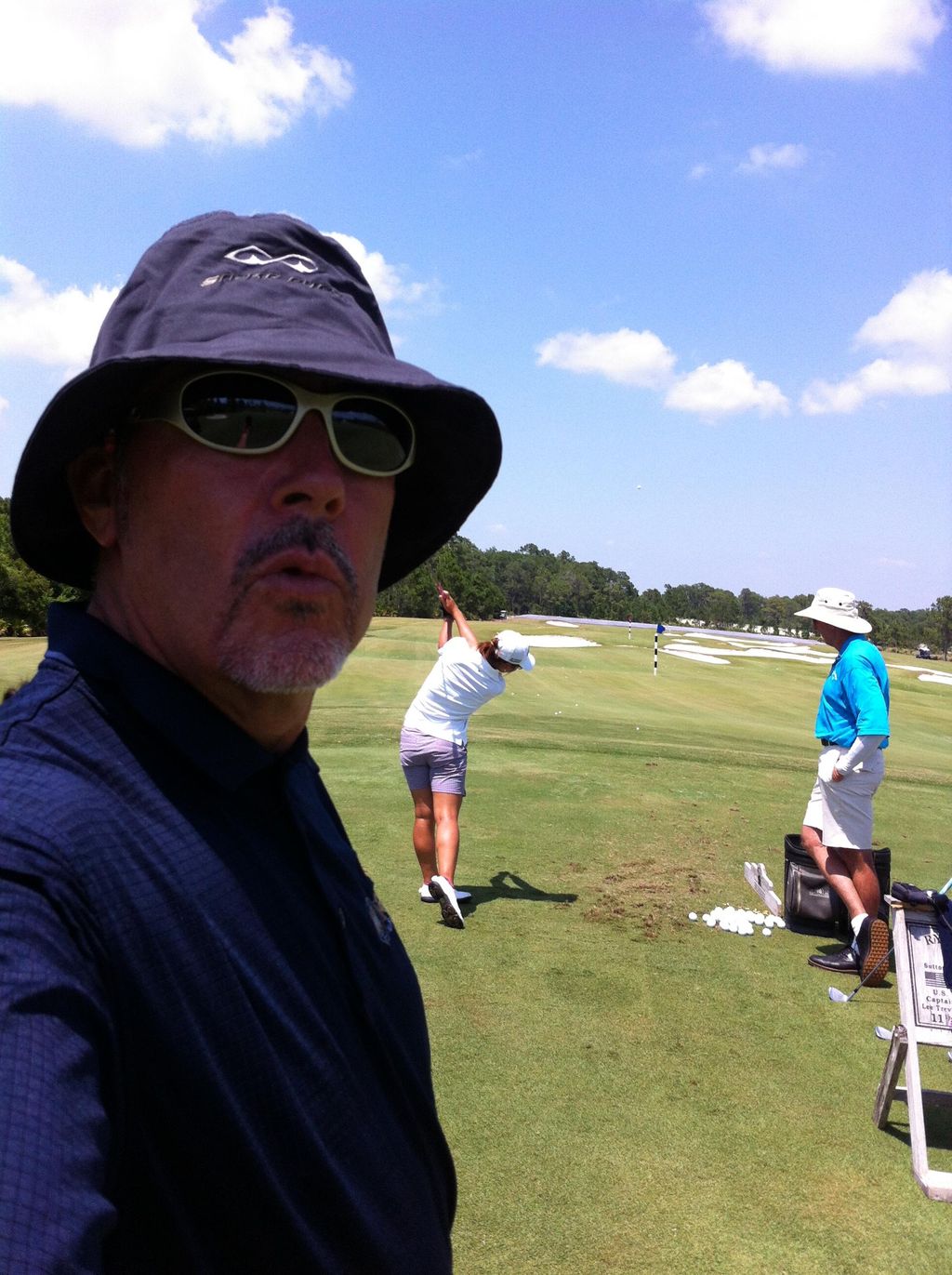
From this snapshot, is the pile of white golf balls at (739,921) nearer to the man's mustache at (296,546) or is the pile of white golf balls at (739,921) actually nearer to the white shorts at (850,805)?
the white shorts at (850,805)

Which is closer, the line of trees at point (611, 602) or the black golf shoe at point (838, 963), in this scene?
the black golf shoe at point (838, 963)

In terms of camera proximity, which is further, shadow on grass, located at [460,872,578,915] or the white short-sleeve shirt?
the white short-sleeve shirt

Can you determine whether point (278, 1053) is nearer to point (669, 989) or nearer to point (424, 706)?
point (669, 989)

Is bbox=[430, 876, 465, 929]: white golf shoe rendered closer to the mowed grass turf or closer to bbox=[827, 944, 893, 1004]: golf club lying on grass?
the mowed grass turf

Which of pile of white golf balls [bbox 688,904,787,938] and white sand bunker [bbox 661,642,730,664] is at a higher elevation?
white sand bunker [bbox 661,642,730,664]

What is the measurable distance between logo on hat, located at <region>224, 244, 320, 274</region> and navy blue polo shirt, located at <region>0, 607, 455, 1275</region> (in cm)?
55

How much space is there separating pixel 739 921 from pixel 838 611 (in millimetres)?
2167

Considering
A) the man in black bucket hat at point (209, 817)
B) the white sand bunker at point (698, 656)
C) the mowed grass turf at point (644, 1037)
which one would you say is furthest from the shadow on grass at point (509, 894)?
the white sand bunker at point (698, 656)

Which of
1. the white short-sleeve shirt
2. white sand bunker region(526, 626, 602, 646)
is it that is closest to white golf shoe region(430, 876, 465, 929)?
the white short-sleeve shirt

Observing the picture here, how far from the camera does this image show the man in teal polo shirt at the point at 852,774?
239 inches

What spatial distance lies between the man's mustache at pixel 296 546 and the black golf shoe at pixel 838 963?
5157 mm

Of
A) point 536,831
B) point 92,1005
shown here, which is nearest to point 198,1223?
point 92,1005

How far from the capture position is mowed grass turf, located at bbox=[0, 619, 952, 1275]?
3197mm

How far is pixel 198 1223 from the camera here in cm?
102
